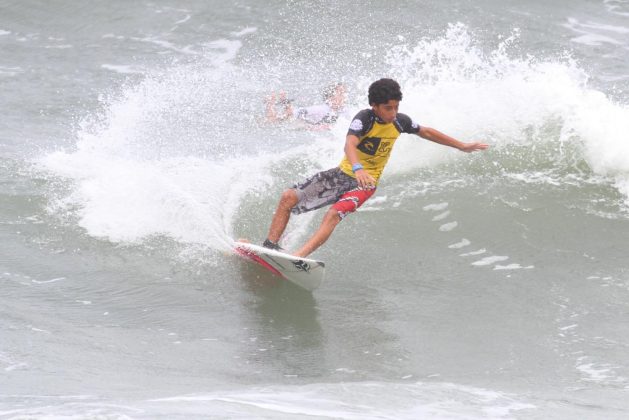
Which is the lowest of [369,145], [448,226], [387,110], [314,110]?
[448,226]


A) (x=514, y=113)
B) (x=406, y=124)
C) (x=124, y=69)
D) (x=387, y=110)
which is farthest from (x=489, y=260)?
(x=124, y=69)

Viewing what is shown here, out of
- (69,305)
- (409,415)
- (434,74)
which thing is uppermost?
(434,74)

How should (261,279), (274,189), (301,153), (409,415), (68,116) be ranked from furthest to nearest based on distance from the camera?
(68,116) < (301,153) < (274,189) < (261,279) < (409,415)

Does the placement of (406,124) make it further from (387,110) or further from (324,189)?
(324,189)

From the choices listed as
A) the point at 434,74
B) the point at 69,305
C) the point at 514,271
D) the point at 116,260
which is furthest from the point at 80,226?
the point at 434,74

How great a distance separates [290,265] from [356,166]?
1.00 m

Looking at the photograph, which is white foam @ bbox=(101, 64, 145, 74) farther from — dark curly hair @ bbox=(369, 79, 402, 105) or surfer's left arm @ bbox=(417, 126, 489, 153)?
dark curly hair @ bbox=(369, 79, 402, 105)

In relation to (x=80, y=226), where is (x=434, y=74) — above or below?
above

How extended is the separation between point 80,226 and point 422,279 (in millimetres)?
3490

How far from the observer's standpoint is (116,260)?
26.7 ft

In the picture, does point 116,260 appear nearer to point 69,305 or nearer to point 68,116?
point 69,305

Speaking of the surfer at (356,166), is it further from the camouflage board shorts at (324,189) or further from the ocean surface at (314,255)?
the ocean surface at (314,255)

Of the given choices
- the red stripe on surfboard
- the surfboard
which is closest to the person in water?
the red stripe on surfboard

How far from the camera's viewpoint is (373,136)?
7352 mm
